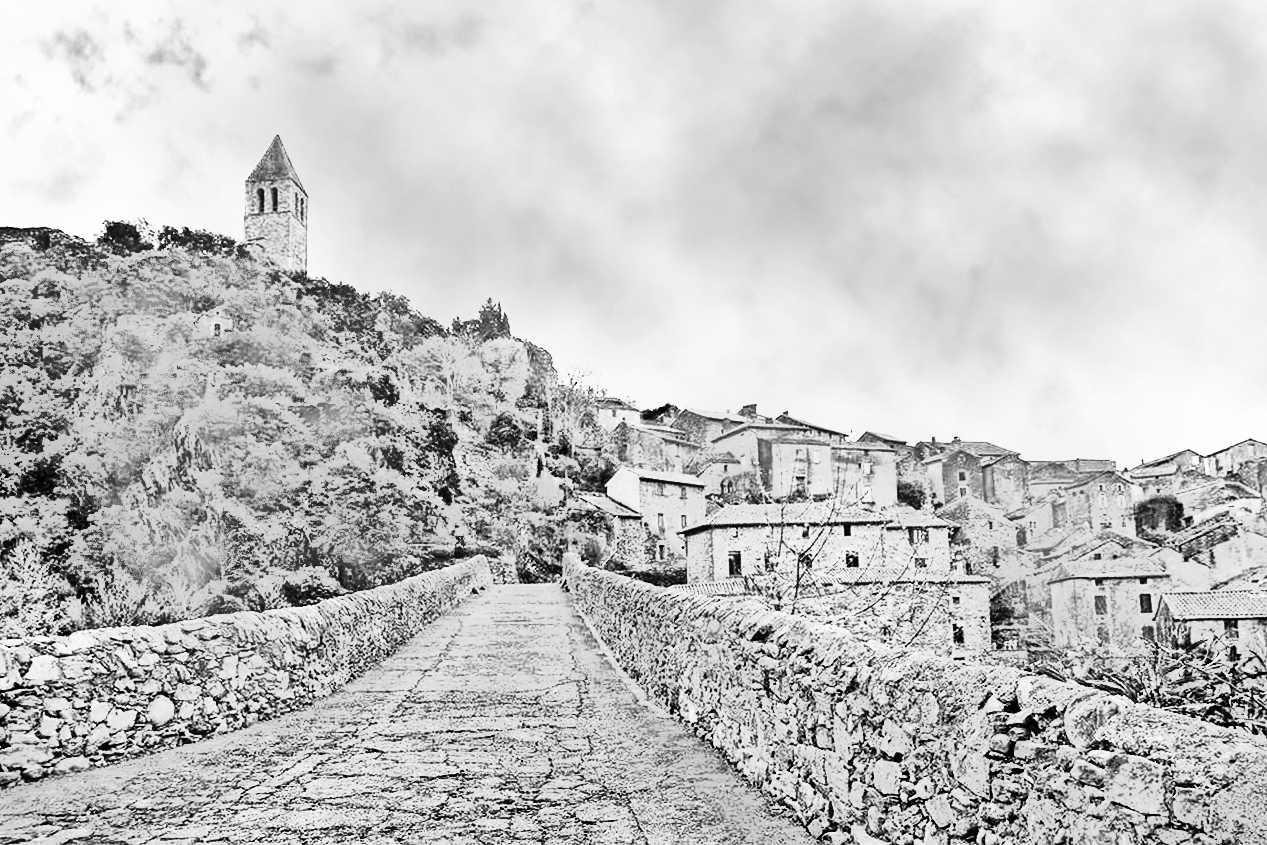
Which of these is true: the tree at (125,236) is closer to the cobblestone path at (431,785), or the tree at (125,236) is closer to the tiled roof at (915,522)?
the cobblestone path at (431,785)

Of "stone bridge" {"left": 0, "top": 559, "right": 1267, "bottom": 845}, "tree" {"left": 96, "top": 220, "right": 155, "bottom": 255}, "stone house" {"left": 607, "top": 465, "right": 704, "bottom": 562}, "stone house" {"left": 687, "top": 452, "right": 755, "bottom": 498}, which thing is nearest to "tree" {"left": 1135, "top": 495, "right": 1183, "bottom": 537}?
"stone house" {"left": 687, "top": 452, "right": 755, "bottom": 498}

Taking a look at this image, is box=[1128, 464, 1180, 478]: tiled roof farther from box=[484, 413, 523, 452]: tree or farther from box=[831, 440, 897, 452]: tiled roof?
box=[484, 413, 523, 452]: tree

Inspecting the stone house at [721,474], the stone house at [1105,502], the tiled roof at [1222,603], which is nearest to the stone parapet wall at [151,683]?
the tiled roof at [1222,603]

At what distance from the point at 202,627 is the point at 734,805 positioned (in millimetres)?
5666

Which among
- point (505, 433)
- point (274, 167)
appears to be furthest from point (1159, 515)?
point (274, 167)

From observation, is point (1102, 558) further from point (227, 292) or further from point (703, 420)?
point (227, 292)

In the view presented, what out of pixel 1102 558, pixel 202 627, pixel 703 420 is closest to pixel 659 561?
pixel 1102 558

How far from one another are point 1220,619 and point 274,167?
9293 centimetres

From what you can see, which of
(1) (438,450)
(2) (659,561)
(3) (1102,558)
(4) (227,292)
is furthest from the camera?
(2) (659,561)

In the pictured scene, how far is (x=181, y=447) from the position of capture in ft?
70.5

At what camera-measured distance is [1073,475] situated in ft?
343

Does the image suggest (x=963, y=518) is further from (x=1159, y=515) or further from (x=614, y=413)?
(x=614, y=413)

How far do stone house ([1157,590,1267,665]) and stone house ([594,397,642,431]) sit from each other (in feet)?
188

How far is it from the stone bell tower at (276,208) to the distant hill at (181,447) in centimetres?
6509
